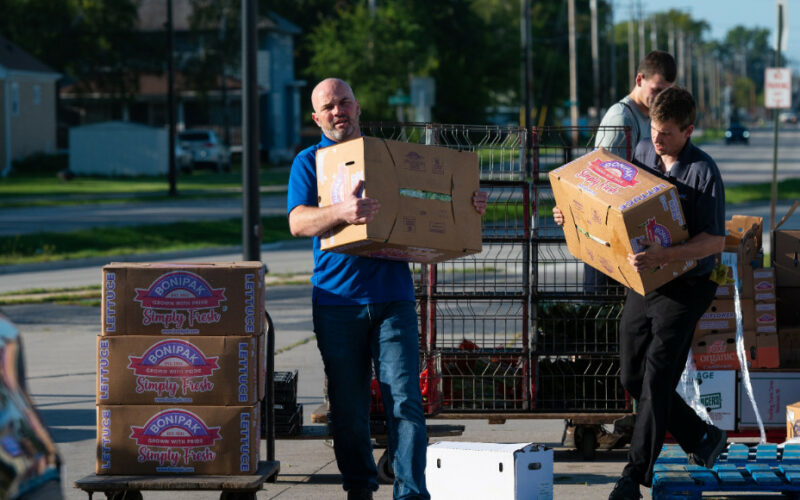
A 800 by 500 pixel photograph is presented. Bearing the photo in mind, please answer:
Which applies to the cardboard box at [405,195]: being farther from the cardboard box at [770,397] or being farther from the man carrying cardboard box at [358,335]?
the cardboard box at [770,397]

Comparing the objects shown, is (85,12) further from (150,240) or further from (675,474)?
(675,474)

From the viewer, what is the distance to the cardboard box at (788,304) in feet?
25.7

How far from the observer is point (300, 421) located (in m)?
7.30

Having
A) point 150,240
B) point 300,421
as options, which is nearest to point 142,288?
point 300,421

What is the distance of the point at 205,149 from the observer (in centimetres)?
5831

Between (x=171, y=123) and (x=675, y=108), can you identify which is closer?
(x=675, y=108)

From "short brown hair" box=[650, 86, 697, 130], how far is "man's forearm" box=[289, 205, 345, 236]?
181cm

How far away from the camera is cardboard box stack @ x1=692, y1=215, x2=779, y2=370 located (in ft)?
24.2

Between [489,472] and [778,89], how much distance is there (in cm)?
1707

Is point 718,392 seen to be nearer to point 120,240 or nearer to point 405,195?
point 405,195

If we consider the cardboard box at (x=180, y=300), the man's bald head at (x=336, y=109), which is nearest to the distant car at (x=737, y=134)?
the man's bald head at (x=336, y=109)

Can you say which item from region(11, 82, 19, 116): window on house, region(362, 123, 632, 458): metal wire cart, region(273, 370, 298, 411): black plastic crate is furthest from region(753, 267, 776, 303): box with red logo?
region(11, 82, 19, 116): window on house

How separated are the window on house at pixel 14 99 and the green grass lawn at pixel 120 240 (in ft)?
114

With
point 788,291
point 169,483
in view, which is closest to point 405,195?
point 169,483
